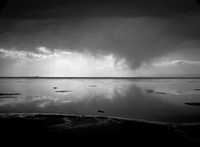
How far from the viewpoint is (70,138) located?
10266 mm

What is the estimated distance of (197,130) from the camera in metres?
12.2

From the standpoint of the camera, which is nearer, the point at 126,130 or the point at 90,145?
the point at 90,145

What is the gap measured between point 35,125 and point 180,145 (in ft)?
32.1

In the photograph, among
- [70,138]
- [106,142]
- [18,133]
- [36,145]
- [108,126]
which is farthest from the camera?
[108,126]

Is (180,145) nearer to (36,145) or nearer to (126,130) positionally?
(126,130)

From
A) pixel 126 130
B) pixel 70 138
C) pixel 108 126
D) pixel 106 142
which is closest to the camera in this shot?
pixel 106 142

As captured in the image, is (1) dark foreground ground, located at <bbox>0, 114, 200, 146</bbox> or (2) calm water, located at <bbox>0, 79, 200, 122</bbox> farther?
(2) calm water, located at <bbox>0, 79, 200, 122</bbox>

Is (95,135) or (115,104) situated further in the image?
(115,104)

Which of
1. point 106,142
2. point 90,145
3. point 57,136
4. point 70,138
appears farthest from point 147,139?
point 57,136

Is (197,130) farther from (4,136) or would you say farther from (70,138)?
(4,136)

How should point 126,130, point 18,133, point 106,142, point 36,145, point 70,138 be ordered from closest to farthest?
point 36,145 < point 106,142 < point 70,138 < point 18,133 < point 126,130

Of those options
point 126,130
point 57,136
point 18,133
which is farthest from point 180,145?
point 18,133

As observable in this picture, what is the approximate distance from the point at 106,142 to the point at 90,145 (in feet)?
3.16

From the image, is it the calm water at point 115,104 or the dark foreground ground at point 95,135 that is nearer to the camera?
the dark foreground ground at point 95,135
